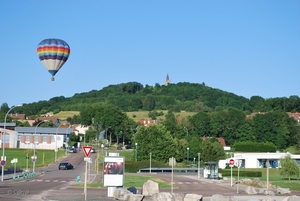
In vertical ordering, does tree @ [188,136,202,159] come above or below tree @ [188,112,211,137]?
below

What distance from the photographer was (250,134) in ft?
456

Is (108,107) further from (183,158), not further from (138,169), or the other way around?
(138,169)

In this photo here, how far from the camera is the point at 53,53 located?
5709 centimetres

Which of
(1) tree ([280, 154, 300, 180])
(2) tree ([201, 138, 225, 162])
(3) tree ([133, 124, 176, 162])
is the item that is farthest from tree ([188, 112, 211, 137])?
(1) tree ([280, 154, 300, 180])

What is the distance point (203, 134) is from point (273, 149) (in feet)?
96.3

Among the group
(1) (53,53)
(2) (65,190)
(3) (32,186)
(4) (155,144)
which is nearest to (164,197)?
(2) (65,190)

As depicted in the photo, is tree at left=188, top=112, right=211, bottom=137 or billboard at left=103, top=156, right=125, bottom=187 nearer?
billboard at left=103, top=156, right=125, bottom=187

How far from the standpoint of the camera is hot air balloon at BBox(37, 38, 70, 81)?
56.9m

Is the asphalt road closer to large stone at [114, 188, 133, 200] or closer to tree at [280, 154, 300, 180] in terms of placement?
large stone at [114, 188, 133, 200]

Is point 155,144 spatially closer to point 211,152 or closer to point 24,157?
point 211,152

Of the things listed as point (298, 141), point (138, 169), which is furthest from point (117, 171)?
point (298, 141)

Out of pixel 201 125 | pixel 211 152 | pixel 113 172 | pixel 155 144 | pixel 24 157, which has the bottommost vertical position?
pixel 24 157

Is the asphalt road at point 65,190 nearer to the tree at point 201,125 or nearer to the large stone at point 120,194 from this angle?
the large stone at point 120,194

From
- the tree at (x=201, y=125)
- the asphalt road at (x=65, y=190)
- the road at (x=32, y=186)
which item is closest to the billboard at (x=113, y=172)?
the asphalt road at (x=65, y=190)
